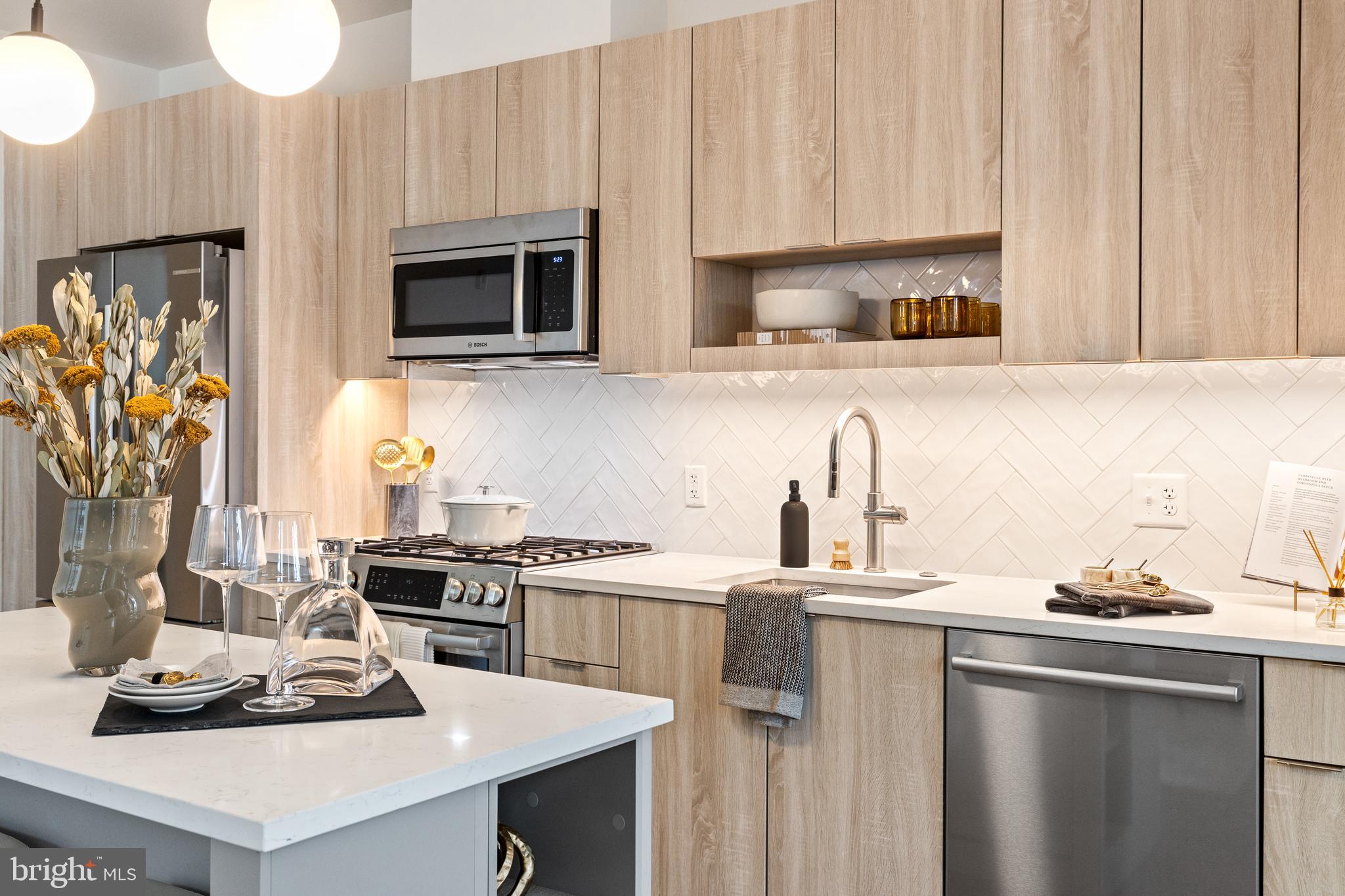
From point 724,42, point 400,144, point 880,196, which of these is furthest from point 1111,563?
point 400,144

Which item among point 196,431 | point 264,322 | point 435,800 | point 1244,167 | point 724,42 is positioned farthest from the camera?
point 264,322

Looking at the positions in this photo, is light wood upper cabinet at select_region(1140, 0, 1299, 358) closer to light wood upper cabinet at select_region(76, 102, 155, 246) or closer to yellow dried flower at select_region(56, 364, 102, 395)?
yellow dried flower at select_region(56, 364, 102, 395)

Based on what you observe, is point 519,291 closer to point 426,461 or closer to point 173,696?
point 426,461

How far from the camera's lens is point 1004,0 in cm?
255

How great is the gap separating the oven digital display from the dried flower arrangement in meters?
1.30

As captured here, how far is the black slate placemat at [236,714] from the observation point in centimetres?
138

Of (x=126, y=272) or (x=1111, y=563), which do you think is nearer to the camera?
(x=1111, y=563)

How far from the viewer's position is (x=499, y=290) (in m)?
3.31

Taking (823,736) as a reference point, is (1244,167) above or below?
above

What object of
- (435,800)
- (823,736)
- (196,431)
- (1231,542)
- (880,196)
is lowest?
(823,736)

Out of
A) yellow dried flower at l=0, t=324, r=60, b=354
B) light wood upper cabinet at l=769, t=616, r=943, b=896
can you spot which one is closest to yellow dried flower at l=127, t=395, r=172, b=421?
yellow dried flower at l=0, t=324, r=60, b=354

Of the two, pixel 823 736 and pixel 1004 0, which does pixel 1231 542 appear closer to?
pixel 823 736

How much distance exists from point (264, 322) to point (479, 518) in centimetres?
99

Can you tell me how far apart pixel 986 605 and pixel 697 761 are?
783 mm
